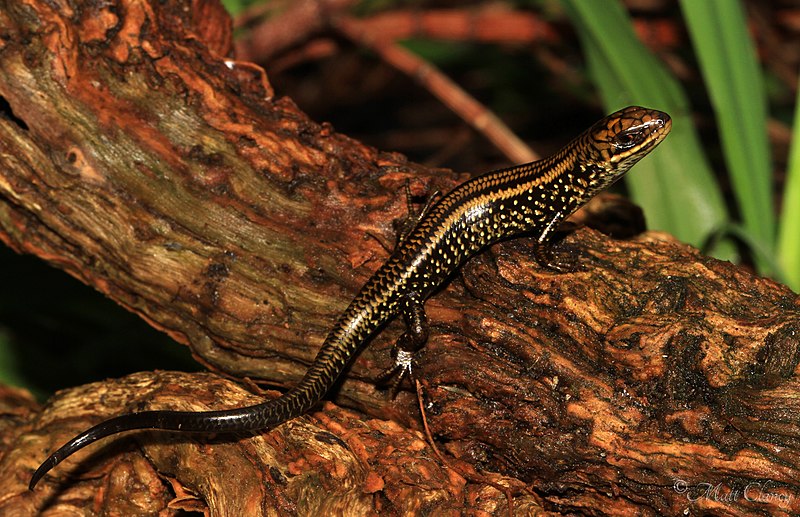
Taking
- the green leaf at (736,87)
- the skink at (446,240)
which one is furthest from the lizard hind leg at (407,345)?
the green leaf at (736,87)

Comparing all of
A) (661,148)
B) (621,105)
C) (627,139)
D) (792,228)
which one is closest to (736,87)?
(661,148)

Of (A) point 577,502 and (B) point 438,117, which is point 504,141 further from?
(A) point 577,502

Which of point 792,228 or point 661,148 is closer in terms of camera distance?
point 792,228

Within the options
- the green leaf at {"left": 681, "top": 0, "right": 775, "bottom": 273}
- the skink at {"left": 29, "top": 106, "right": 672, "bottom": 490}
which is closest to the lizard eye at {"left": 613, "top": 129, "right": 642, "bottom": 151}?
the skink at {"left": 29, "top": 106, "right": 672, "bottom": 490}

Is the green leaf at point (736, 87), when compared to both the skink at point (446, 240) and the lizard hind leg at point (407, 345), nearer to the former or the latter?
the skink at point (446, 240)

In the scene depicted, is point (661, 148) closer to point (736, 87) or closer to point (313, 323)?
point (736, 87)

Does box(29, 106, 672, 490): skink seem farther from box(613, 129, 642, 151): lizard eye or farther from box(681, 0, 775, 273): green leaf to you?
box(681, 0, 775, 273): green leaf

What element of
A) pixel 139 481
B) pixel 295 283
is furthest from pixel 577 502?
pixel 139 481
